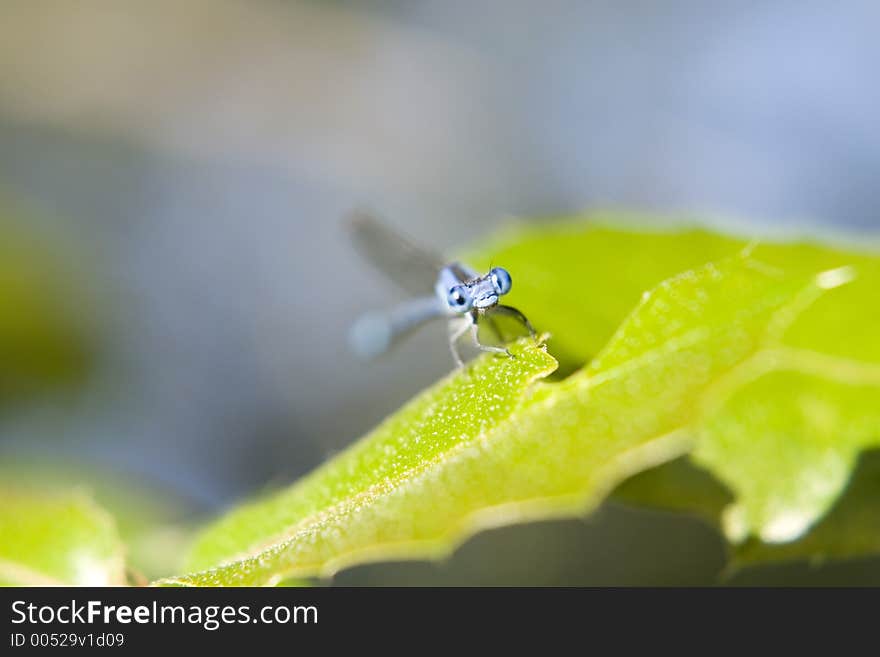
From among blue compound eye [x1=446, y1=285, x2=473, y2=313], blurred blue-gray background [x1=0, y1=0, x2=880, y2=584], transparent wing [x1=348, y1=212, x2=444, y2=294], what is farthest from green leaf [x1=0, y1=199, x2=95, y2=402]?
blue compound eye [x1=446, y1=285, x2=473, y2=313]

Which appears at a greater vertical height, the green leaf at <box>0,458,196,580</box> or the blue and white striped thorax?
the green leaf at <box>0,458,196,580</box>

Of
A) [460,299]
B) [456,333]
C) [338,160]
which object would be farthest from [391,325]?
[338,160]

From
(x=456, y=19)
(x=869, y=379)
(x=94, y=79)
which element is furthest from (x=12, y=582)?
(x=456, y=19)

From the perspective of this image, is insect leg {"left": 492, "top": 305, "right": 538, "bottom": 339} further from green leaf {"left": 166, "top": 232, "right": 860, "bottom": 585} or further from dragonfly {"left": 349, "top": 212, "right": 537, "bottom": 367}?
green leaf {"left": 166, "top": 232, "right": 860, "bottom": 585}

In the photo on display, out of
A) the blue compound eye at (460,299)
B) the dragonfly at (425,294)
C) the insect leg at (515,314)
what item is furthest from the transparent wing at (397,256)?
the insect leg at (515,314)

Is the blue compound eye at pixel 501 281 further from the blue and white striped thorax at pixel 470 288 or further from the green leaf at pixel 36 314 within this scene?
the green leaf at pixel 36 314
